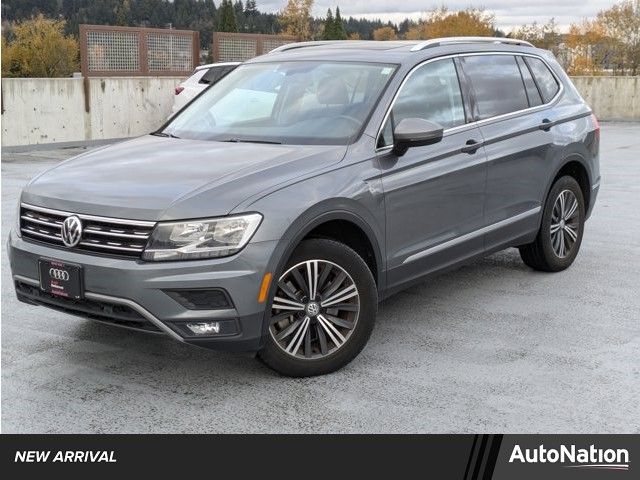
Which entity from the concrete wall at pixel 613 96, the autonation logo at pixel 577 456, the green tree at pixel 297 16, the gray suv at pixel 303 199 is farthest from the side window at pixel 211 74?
the green tree at pixel 297 16

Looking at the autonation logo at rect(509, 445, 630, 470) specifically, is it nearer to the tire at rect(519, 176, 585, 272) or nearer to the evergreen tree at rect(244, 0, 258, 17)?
the tire at rect(519, 176, 585, 272)

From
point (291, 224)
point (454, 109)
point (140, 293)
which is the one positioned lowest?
point (140, 293)

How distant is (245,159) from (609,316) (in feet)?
9.07

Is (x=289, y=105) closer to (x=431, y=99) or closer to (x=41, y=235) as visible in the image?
(x=431, y=99)

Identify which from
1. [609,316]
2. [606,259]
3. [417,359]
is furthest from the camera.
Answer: [606,259]

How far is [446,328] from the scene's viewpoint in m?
5.75

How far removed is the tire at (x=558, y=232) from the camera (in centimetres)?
689

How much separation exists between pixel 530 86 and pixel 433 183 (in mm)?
1815

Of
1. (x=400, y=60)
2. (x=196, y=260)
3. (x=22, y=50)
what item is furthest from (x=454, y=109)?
(x=22, y=50)

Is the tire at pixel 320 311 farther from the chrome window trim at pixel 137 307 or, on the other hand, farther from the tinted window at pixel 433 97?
the tinted window at pixel 433 97

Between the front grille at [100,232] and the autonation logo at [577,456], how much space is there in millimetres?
1979

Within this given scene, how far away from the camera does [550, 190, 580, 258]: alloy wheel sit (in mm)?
7035

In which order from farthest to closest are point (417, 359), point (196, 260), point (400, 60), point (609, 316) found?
1. point (609, 316)
2. point (400, 60)
3. point (417, 359)
4. point (196, 260)

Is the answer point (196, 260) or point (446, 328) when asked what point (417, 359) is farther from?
point (196, 260)
